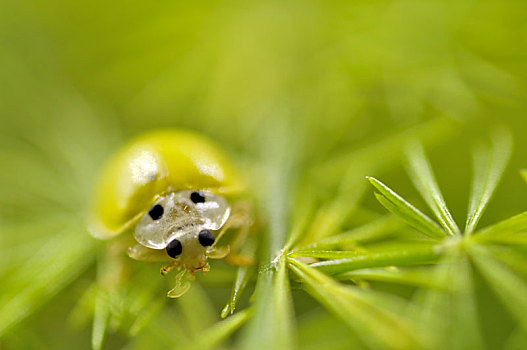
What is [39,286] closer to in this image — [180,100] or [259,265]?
[259,265]

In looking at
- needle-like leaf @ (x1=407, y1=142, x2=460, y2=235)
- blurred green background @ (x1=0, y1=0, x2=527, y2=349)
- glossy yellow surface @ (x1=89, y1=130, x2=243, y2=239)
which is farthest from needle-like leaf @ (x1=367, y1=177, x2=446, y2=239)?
glossy yellow surface @ (x1=89, y1=130, x2=243, y2=239)

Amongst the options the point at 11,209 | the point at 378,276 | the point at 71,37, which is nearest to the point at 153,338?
the point at 378,276

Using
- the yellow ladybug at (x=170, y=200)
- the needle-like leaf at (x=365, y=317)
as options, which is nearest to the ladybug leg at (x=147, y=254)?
the yellow ladybug at (x=170, y=200)

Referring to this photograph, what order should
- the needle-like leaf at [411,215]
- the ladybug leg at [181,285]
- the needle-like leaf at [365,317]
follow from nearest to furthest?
the needle-like leaf at [365,317] < the needle-like leaf at [411,215] < the ladybug leg at [181,285]

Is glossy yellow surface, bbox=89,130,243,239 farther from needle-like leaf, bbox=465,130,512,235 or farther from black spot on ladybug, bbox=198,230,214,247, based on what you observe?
needle-like leaf, bbox=465,130,512,235

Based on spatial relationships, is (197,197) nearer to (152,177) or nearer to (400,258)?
(152,177)

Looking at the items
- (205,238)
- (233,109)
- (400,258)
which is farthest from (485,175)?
(233,109)

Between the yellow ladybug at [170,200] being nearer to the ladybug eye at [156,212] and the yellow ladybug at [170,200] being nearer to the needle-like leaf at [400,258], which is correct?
the ladybug eye at [156,212]

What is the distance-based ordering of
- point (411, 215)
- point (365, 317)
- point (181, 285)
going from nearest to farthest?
1. point (365, 317)
2. point (411, 215)
3. point (181, 285)
